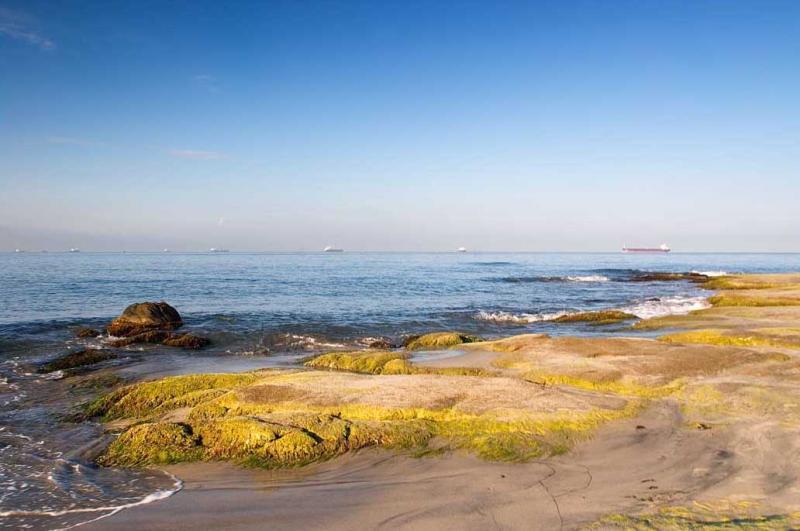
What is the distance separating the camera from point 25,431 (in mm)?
11086

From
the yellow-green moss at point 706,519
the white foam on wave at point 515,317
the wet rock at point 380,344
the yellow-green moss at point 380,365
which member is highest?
the yellow-green moss at point 706,519

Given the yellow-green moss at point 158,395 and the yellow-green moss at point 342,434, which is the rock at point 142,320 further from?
the yellow-green moss at point 342,434

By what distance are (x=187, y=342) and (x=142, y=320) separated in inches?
201

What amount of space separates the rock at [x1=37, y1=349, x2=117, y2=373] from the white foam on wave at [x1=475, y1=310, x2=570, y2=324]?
22318 millimetres

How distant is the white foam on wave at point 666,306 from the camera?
116 feet

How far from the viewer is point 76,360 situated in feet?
61.9

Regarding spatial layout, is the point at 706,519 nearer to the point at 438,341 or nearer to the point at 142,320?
the point at 438,341

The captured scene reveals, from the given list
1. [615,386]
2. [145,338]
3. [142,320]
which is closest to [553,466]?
[615,386]

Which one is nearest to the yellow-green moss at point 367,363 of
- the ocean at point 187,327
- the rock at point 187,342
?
the ocean at point 187,327

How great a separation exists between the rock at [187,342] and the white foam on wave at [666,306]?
27.2m

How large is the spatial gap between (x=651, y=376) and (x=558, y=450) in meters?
5.69

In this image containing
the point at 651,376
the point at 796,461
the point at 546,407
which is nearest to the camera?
the point at 796,461

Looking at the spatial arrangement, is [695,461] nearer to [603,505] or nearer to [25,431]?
[603,505]

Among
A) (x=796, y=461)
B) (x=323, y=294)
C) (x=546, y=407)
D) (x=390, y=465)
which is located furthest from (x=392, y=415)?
(x=323, y=294)
